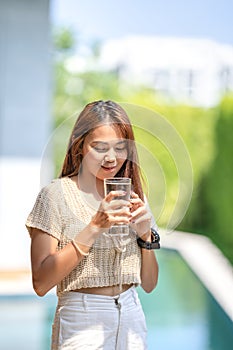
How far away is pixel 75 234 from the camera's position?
1629 millimetres

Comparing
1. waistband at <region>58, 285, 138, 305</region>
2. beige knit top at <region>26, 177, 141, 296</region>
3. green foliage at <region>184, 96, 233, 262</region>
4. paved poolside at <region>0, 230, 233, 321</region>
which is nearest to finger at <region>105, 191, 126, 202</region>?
beige knit top at <region>26, 177, 141, 296</region>

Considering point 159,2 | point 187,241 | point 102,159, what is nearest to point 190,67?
point 159,2

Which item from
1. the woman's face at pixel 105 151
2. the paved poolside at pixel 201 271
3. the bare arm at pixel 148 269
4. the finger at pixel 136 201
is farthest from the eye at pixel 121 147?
the paved poolside at pixel 201 271

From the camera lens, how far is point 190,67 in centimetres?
1959

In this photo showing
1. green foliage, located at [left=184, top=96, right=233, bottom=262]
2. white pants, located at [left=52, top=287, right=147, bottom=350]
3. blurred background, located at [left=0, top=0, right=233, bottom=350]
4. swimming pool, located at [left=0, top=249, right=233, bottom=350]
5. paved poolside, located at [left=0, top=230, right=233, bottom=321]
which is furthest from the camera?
green foliage, located at [left=184, top=96, right=233, bottom=262]

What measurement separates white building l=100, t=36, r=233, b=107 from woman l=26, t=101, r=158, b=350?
640 inches

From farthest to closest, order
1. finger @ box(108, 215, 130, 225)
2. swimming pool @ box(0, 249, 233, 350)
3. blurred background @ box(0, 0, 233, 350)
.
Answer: swimming pool @ box(0, 249, 233, 350) → blurred background @ box(0, 0, 233, 350) → finger @ box(108, 215, 130, 225)

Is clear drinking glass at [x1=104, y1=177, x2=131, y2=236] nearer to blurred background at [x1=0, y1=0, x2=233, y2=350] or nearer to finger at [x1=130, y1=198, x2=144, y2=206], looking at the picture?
finger at [x1=130, y1=198, x2=144, y2=206]

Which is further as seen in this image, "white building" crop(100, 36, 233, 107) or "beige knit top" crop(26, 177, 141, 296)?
"white building" crop(100, 36, 233, 107)

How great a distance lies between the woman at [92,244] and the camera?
5.30 feet

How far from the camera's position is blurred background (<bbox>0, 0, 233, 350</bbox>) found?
72.9 inches

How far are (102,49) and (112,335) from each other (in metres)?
14.3

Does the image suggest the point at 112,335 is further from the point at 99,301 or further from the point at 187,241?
the point at 187,241

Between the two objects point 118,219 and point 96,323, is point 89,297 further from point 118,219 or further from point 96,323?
point 118,219
